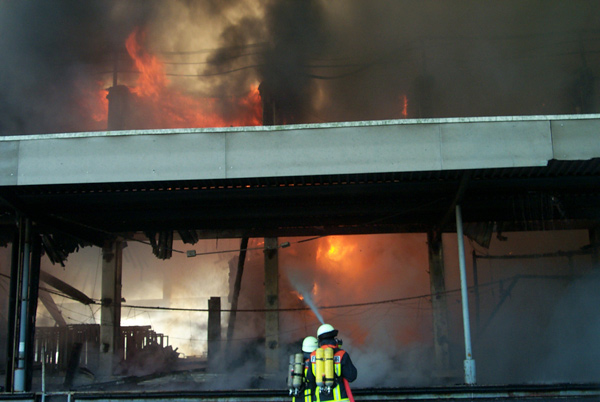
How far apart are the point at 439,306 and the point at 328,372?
10.1 metres

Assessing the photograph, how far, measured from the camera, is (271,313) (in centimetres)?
1541

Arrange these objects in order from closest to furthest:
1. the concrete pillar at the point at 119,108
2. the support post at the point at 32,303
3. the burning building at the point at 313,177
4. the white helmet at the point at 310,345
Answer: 1. the white helmet at the point at 310,345
2. the burning building at the point at 313,177
3. the support post at the point at 32,303
4. the concrete pillar at the point at 119,108

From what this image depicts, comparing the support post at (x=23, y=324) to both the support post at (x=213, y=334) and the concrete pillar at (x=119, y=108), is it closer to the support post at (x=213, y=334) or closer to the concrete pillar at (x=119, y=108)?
the support post at (x=213, y=334)

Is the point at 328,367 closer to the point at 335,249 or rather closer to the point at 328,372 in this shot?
the point at 328,372

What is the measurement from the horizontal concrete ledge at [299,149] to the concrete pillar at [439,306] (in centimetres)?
650

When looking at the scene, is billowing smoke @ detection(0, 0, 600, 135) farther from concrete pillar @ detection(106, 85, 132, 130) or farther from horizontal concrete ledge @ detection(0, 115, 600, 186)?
horizontal concrete ledge @ detection(0, 115, 600, 186)

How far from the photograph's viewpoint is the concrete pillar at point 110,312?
1573 cm

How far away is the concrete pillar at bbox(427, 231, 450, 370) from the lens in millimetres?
14172

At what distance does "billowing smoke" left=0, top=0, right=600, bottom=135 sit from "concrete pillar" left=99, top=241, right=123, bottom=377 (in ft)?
30.5

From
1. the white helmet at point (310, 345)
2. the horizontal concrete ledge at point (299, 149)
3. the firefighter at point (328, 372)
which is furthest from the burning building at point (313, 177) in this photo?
the firefighter at point (328, 372)

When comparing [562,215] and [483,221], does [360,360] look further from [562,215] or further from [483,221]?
[562,215]

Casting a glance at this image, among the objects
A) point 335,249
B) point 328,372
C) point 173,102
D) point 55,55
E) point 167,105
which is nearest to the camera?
point 328,372

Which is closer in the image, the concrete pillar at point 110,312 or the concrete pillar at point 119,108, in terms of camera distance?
the concrete pillar at point 110,312

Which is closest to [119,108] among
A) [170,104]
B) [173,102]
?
[170,104]
